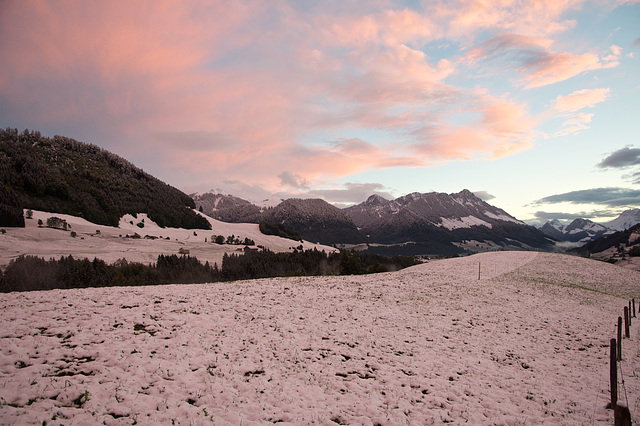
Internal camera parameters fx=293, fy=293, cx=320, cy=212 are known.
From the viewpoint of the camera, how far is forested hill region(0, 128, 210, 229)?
122394 mm

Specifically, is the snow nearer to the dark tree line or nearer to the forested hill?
the dark tree line

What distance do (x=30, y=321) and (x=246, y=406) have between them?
39.2ft

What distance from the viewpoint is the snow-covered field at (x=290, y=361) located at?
29.3 feet

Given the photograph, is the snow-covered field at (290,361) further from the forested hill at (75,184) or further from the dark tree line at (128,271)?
the forested hill at (75,184)

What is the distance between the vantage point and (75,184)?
148 metres

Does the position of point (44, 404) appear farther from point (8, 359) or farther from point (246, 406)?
point (246, 406)

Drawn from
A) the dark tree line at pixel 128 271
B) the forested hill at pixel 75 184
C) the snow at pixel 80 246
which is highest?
the forested hill at pixel 75 184

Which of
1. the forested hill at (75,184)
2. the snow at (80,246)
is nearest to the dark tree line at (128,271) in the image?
the snow at (80,246)

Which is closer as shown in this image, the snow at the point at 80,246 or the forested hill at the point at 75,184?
the snow at the point at 80,246

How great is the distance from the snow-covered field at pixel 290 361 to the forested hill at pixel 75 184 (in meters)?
90.3

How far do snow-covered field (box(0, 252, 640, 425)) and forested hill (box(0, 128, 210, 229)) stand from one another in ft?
296

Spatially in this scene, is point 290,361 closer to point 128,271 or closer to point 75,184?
point 128,271

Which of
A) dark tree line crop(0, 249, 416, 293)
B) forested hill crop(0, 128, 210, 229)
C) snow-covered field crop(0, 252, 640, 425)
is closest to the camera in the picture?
snow-covered field crop(0, 252, 640, 425)

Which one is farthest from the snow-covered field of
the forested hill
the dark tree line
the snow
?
the forested hill
